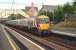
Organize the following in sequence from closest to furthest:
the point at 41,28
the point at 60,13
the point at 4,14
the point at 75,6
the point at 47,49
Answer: the point at 47,49, the point at 41,28, the point at 75,6, the point at 60,13, the point at 4,14

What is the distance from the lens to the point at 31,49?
20.5 m

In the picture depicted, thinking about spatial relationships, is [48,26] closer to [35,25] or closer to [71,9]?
[35,25]

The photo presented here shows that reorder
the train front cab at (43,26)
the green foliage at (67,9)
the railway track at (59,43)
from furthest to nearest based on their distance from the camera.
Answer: the green foliage at (67,9)
the train front cab at (43,26)
the railway track at (59,43)

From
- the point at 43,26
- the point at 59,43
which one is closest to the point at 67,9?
the point at 43,26

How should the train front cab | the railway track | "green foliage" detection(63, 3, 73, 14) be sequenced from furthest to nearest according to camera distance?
"green foliage" detection(63, 3, 73, 14)
the train front cab
the railway track

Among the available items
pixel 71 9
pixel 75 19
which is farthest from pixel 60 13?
pixel 75 19

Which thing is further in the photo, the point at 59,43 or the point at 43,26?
the point at 43,26

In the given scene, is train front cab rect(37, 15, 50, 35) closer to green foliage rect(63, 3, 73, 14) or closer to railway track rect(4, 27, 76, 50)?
railway track rect(4, 27, 76, 50)

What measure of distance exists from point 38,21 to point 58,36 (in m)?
6.11

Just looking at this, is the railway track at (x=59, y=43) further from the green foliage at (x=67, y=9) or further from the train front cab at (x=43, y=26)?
the green foliage at (x=67, y=9)

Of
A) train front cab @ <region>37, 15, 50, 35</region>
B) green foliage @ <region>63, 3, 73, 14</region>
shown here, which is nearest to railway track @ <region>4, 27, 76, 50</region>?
train front cab @ <region>37, 15, 50, 35</region>

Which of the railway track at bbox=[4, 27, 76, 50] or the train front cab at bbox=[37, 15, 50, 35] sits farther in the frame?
the train front cab at bbox=[37, 15, 50, 35]

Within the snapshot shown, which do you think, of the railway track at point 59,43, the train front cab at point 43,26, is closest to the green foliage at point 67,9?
the train front cab at point 43,26

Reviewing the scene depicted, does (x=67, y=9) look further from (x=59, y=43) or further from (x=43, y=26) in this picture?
(x=59, y=43)
